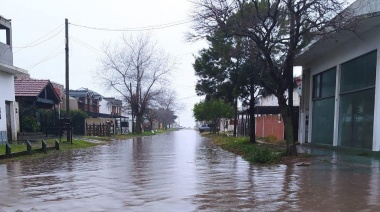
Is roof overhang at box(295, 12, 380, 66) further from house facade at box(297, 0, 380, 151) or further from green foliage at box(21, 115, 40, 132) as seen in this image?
green foliage at box(21, 115, 40, 132)

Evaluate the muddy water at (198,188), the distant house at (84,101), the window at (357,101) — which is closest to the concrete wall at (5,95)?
the muddy water at (198,188)

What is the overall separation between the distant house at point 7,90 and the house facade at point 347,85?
691 inches

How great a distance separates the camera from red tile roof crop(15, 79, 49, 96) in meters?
26.4

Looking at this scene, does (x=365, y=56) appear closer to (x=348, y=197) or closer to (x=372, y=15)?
(x=372, y=15)

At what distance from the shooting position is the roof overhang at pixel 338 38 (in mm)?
12760

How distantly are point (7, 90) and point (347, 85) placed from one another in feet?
64.2

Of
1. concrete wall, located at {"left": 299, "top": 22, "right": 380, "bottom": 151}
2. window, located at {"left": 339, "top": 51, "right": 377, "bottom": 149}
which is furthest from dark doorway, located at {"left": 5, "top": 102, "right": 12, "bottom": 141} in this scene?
window, located at {"left": 339, "top": 51, "right": 377, "bottom": 149}

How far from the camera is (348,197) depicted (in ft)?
22.9

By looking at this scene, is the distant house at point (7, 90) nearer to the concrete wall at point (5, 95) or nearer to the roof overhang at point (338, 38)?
the concrete wall at point (5, 95)

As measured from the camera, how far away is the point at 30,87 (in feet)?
89.5

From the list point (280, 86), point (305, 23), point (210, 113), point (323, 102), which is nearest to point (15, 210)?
point (280, 86)

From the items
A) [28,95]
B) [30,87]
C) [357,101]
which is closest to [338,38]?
[357,101]

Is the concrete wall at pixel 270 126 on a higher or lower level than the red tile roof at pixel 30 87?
lower

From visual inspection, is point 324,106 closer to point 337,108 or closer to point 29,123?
point 337,108
